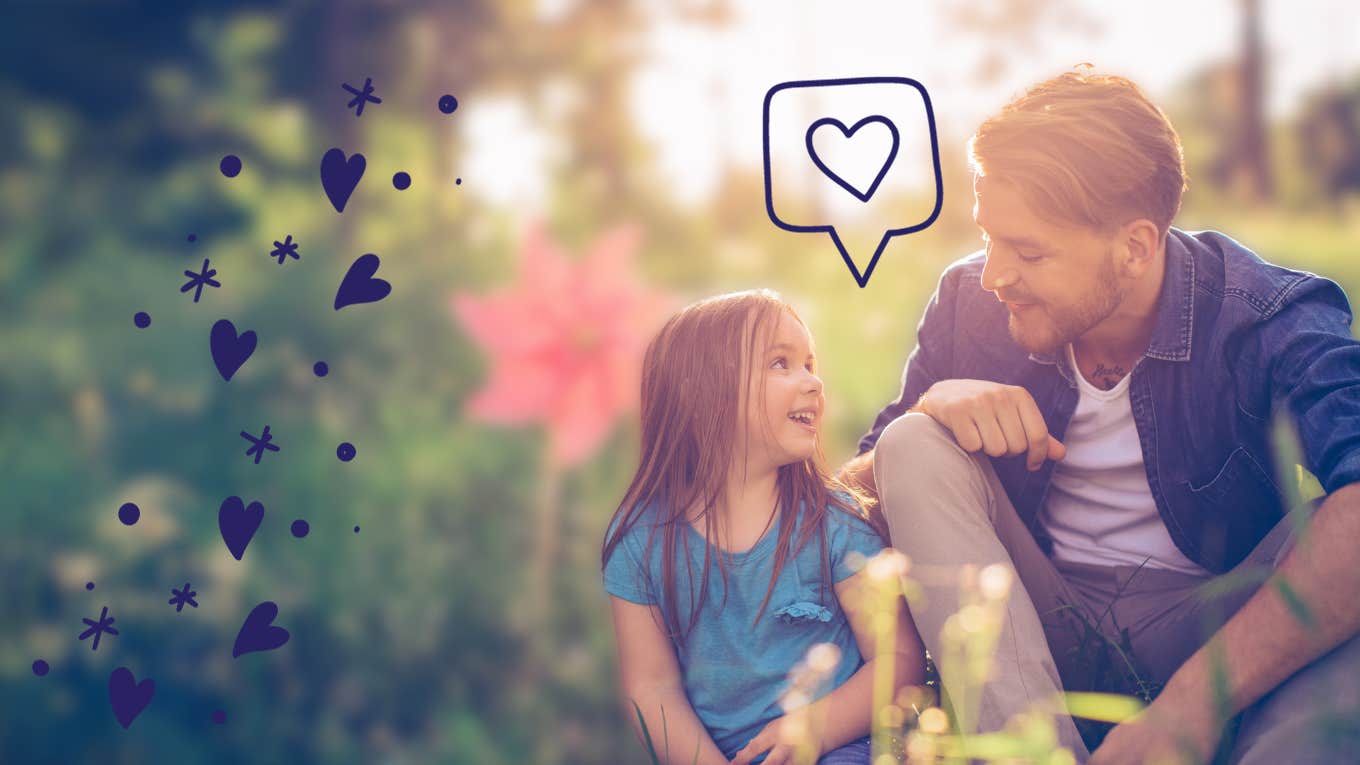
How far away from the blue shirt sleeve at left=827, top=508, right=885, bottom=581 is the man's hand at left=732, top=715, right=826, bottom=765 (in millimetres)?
237

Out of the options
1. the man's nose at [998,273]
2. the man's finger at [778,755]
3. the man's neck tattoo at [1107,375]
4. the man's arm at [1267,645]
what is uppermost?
the man's nose at [998,273]

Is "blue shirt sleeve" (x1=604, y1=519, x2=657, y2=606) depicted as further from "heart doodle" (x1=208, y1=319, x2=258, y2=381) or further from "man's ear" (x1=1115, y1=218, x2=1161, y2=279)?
"heart doodle" (x1=208, y1=319, x2=258, y2=381)

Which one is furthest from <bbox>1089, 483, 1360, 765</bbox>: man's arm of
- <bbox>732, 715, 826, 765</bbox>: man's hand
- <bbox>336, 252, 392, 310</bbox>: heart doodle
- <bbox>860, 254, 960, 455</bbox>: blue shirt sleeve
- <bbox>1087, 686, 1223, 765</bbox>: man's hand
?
<bbox>336, 252, 392, 310</bbox>: heart doodle

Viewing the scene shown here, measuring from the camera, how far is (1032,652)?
72.7 inches

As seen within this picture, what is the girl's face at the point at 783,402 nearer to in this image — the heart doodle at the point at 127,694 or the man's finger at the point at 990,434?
the man's finger at the point at 990,434

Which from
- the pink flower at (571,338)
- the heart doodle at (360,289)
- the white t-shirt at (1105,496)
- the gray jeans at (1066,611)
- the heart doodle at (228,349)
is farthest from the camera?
the pink flower at (571,338)

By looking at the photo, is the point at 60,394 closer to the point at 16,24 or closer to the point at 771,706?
A: the point at 16,24

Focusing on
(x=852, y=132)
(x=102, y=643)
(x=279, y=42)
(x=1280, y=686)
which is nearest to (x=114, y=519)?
(x=102, y=643)

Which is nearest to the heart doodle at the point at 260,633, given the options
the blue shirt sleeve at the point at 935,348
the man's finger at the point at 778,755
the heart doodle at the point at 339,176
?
the heart doodle at the point at 339,176

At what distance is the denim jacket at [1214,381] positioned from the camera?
200 centimetres

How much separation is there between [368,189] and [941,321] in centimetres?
314

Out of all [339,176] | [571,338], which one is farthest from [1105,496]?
[339,176]

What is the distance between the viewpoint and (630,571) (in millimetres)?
2059

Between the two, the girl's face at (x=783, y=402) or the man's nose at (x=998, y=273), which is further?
the man's nose at (x=998, y=273)
